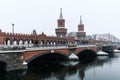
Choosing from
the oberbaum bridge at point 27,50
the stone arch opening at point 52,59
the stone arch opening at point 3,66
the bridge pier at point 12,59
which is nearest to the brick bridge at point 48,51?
the oberbaum bridge at point 27,50

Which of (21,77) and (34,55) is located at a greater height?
(34,55)

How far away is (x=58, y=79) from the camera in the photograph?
4144 centimetres

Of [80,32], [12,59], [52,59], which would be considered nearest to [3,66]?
[12,59]

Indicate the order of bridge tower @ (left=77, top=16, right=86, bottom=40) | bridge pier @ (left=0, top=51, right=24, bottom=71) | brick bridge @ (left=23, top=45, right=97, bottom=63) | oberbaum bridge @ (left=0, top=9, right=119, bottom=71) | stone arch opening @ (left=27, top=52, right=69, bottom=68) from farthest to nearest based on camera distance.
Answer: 1. bridge tower @ (left=77, top=16, right=86, bottom=40)
2. stone arch opening @ (left=27, top=52, right=69, bottom=68)
3. brick bridge @ (left=23, top=45, right=97, bottom=63)
4. oberbaum bridge @ (left=0, top=9, right=119, bottom=71)
5. bridge pier @ (left=0, top=51, right=24, bottom=71)

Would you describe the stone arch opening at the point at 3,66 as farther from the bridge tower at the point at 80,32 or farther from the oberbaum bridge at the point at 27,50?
the bridge tower at the point at 80,32

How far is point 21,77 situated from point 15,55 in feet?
18.0

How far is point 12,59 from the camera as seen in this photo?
42.8m

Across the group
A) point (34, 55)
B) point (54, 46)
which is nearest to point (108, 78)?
point (34, 55)

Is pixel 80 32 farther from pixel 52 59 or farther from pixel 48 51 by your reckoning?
pixel 48 51

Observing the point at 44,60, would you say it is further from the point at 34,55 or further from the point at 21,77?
the point at 21,77

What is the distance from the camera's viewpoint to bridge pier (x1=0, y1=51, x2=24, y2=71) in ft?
134

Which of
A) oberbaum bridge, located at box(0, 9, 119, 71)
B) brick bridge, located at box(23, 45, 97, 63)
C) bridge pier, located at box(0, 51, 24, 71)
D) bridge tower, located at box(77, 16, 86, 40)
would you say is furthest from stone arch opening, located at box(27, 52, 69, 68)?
bridge tower, located at box(77, 16, 86, 40)

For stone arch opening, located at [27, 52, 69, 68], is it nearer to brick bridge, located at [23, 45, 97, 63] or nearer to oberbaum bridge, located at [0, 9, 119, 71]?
oberbaum bridge, located at [0, 9, 119, 71]

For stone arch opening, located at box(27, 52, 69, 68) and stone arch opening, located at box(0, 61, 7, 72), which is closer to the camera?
stone arch opening, located at box(0, 61, 7, 72)
